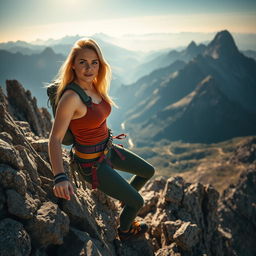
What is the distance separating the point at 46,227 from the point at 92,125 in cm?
326

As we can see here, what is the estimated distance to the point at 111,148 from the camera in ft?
30.7

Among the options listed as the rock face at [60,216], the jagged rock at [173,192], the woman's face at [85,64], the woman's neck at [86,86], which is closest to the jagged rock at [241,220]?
the jagged rock at [173,192]

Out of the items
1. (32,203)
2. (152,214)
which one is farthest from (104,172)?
(152,214)

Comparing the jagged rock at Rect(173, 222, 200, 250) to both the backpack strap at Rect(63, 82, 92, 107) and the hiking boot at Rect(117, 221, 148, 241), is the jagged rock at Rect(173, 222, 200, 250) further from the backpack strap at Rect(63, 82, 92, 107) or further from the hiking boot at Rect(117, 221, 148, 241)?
the backpack strap at Rect(63, 82, 92, 107)

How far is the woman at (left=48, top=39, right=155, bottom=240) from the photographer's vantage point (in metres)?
6.62

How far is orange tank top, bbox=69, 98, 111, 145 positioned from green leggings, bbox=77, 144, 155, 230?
952 millimetres

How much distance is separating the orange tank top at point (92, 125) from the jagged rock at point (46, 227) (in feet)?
7.89

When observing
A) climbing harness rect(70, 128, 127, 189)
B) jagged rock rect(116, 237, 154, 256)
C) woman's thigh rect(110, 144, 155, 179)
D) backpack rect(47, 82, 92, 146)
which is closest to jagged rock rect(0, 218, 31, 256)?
climbing harness rect(70, 128, 127, 189)

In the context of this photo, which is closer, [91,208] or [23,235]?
[23,235]

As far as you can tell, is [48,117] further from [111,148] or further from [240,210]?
[240,210]

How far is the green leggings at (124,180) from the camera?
820 centimetres

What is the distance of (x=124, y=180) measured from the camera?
27.7 ft

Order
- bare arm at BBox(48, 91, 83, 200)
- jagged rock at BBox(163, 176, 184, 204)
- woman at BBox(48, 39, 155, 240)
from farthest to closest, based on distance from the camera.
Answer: jagged rock at BBox(163, 176, 184, 204) → woman at BBox(48, 39, 155, 240) → bare arm at BBox(48, 91, 83, 200)

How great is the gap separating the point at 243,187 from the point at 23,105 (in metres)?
91.0
